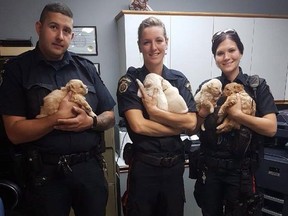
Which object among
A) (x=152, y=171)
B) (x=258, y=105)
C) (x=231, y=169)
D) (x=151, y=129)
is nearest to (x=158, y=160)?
(x=152, y=171)

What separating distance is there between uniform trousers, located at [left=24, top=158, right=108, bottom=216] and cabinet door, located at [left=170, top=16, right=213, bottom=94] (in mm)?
1393

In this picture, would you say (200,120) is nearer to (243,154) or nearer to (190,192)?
(243,154)

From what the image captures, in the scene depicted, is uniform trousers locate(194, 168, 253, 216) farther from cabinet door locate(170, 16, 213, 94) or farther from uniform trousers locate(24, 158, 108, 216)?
cabinet door locate(170, 16, 213, 94)

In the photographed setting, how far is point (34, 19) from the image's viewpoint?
2.31 metres

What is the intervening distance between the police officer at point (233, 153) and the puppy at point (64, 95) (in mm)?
633

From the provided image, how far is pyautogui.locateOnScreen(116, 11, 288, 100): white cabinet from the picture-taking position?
2.18 meters

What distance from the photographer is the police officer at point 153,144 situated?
4.02 feet

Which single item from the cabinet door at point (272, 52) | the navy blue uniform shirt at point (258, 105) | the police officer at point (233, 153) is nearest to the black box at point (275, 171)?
the police officer at point (233, 153)

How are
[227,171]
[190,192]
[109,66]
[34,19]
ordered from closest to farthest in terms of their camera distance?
[227,171], [190,192], [34,19], [109,66]

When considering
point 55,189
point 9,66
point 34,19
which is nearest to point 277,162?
point 55,189

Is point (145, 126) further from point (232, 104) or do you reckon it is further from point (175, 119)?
point (232, 104)

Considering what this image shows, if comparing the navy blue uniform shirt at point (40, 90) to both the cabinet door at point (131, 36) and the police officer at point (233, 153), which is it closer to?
the police officer at point (233, 153)

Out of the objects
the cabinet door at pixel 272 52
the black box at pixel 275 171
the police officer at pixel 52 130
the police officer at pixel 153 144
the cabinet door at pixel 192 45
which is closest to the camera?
the police officer at pixel 52 130

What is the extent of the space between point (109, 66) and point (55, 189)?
63.2 inches
